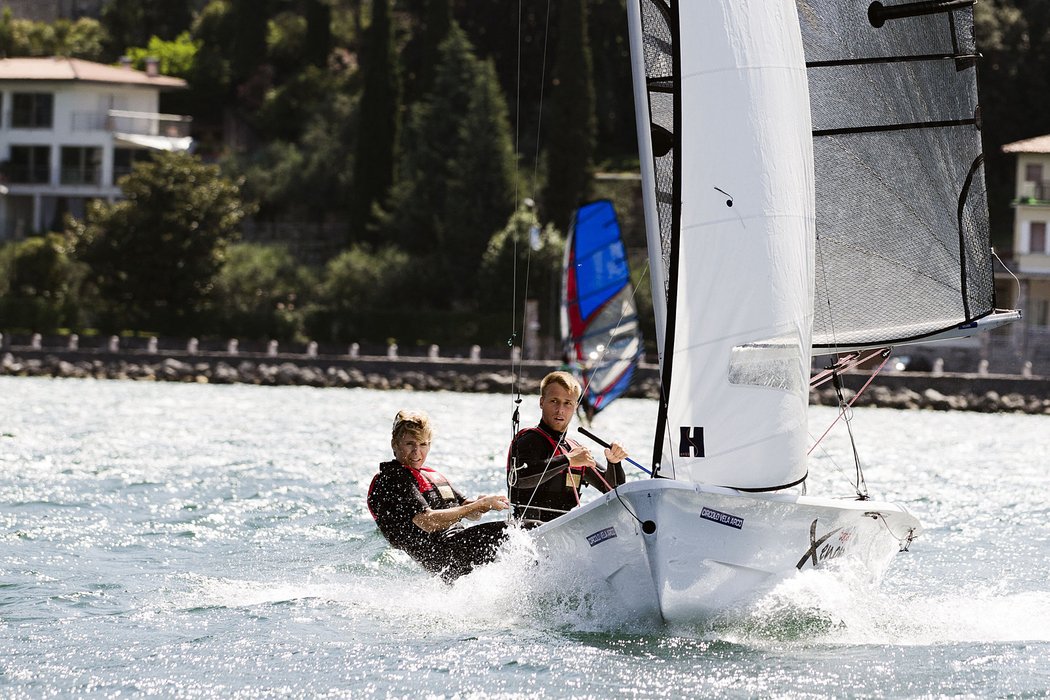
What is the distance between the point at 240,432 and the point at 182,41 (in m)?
53.9

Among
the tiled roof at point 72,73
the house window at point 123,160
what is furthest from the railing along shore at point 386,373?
the tiled roof at point 72,73

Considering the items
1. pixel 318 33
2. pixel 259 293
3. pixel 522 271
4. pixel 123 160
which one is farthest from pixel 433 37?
pixel 522 271

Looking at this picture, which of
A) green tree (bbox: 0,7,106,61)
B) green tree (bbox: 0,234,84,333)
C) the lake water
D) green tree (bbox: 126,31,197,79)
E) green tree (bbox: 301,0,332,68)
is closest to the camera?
the lake water

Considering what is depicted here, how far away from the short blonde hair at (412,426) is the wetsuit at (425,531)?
0.22 meters

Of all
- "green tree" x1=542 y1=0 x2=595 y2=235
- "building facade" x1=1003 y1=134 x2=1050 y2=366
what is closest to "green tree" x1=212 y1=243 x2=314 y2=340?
"green tree" x1=542 y1=0 x2=595 y2=235

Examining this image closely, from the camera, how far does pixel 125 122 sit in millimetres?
67000

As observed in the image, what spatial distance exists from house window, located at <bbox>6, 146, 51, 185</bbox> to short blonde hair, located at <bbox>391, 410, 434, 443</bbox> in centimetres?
5796

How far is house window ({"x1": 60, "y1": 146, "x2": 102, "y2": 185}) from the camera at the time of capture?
65.8 metres

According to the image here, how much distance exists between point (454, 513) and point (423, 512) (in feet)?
0.85

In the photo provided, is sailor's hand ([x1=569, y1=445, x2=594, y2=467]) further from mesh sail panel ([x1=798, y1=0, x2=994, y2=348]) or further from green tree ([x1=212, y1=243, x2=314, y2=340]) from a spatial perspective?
green tree ([x1=212, y1=243, x2=314, y2=340])

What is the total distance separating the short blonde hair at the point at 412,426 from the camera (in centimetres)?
1075

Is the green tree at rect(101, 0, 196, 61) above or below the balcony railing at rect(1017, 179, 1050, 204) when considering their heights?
above

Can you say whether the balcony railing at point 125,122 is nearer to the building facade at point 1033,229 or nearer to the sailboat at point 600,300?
the building facade at point 1033,229

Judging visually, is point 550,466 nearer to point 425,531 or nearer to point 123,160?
point 425,531
